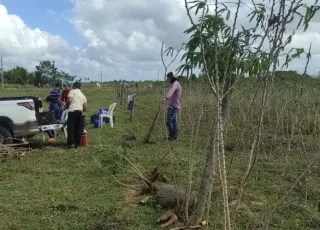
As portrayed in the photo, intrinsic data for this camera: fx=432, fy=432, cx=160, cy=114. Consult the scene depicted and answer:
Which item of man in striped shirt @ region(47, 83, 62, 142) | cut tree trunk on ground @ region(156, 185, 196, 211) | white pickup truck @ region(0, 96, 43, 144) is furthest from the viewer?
man in striped shirt @ region(47, 83, 62, 142)

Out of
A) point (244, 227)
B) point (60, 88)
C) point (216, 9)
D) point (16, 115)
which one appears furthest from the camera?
point (60, 88)

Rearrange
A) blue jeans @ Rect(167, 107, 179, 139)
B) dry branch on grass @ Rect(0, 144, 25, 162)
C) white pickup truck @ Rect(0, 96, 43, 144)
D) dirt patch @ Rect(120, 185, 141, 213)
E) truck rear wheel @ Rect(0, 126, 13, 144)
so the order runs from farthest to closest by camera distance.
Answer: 1. blue jeans @ Rect(167, 107, 179, 139)
2. white pickup truck @ Rect(0, 96, 43, 144)
3. truck rear wheel @ Rect(0, 126, 13, 144)
4. dry branch on grass @ Rect(0, 144, 25, 162)
5. dirt patch @ Rect(120, 185, 141, 213)

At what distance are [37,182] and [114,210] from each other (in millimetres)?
1842

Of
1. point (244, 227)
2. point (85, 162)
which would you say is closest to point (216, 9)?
point (244, 227)

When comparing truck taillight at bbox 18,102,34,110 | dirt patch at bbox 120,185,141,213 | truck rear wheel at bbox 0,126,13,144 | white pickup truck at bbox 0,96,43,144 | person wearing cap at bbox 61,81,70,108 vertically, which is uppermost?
person wearing cap at bbox 61,81,70,108

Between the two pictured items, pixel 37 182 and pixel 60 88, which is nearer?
pixel 37 182

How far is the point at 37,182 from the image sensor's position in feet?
20.6

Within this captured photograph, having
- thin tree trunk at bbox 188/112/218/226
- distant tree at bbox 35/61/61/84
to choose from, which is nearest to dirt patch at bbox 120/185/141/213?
thin tree trunk at bbox 188/112/218/226

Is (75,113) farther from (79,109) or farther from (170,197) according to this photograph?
(170,197)

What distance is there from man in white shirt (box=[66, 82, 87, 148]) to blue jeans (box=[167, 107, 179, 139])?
1883mm

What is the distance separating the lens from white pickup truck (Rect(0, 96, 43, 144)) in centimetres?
852

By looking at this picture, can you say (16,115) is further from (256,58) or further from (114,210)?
(256,58)

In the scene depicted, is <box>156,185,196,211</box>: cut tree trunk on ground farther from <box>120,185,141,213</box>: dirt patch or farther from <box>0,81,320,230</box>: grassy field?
<box>120,185,141,213</box>: dirt patch

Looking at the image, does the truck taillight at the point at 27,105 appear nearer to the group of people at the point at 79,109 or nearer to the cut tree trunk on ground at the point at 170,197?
the group of people at the point at 79,109
